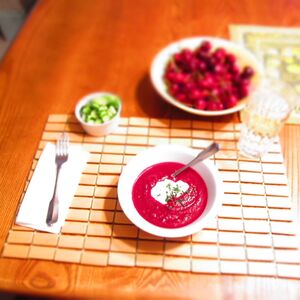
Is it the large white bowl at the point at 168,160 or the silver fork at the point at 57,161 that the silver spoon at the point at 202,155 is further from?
the silver fork at the point at 57,161

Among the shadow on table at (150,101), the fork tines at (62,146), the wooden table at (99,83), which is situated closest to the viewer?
the wooden table at (99,83)

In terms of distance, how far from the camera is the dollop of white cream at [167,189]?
865 mm

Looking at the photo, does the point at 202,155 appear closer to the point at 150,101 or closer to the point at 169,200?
the point at 169,200

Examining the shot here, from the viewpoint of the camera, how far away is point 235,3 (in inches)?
64.6

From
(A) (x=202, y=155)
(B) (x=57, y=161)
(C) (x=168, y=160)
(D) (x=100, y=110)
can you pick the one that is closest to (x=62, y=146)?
(B) (x=57, y=161)

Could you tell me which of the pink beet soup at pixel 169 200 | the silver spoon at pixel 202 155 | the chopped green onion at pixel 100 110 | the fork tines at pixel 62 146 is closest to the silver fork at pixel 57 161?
the fork tines at pixel 62 146

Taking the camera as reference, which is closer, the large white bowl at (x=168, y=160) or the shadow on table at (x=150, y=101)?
the large white bowl at (x=168, y=160)

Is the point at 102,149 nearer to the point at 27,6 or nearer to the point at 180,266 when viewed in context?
the point at 180,266

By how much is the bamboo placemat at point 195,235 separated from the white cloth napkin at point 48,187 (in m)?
0.02

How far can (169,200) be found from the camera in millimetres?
859

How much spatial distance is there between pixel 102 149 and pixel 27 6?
114 cm

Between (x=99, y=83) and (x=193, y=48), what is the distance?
1.42ft

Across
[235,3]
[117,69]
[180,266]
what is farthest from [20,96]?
[235,3]

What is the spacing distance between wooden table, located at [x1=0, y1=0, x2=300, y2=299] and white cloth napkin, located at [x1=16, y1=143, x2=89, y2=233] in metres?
0.05
